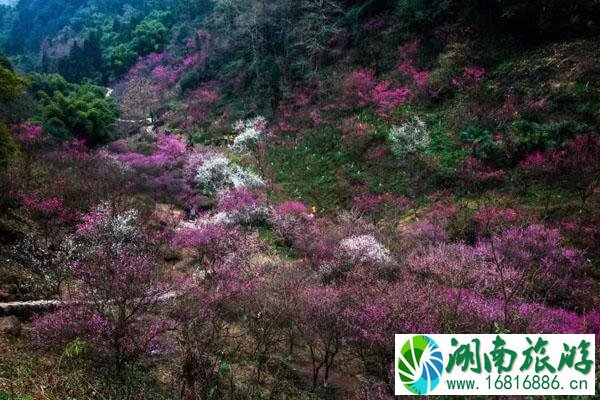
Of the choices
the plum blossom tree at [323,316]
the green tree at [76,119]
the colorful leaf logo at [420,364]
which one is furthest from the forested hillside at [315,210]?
the colorful leaf logo at [420,364]

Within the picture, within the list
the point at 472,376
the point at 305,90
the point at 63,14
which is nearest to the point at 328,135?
the point at 305,90

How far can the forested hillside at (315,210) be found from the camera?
8.12 meters

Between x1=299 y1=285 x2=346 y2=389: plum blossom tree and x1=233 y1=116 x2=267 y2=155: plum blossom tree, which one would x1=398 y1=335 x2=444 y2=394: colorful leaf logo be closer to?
x1=299 y1=285 x2=346 y2=389: plum blossom tree

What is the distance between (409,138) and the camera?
2058 centimetres

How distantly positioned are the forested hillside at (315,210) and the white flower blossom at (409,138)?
12 cm

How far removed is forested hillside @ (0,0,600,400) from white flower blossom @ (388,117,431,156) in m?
0.12

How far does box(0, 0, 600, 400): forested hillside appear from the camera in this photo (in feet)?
26.6

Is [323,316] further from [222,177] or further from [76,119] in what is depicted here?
[76,119]

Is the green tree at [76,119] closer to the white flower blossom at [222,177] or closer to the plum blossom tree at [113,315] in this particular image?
the white flower blossom at [222,177]

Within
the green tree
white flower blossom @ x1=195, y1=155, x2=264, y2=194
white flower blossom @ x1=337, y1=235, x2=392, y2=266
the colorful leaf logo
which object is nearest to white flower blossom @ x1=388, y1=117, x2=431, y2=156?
white flower blossom @ x1=337, y1=235, x2=392, y2=266

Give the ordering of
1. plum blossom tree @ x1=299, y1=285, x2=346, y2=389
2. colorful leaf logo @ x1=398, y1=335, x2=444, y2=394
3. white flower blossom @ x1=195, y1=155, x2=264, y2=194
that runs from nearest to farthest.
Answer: colorful leaf logo @ x1=398, y1=335, x2=444, y2=394, plum blossom tree @ x1=299, y1=285, x2=346, y2=389, white flower blossom @ x1=195, y1=155, x2=264, y2=194

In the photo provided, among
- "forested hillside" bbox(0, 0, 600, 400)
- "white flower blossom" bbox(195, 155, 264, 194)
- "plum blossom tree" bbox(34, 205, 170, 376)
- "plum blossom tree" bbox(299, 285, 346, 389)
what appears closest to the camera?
"plum blossom tree" bbox(34, 205, 170, 376)

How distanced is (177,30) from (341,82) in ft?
152

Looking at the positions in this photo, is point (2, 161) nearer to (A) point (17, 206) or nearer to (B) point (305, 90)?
(A) point (17, 206)
